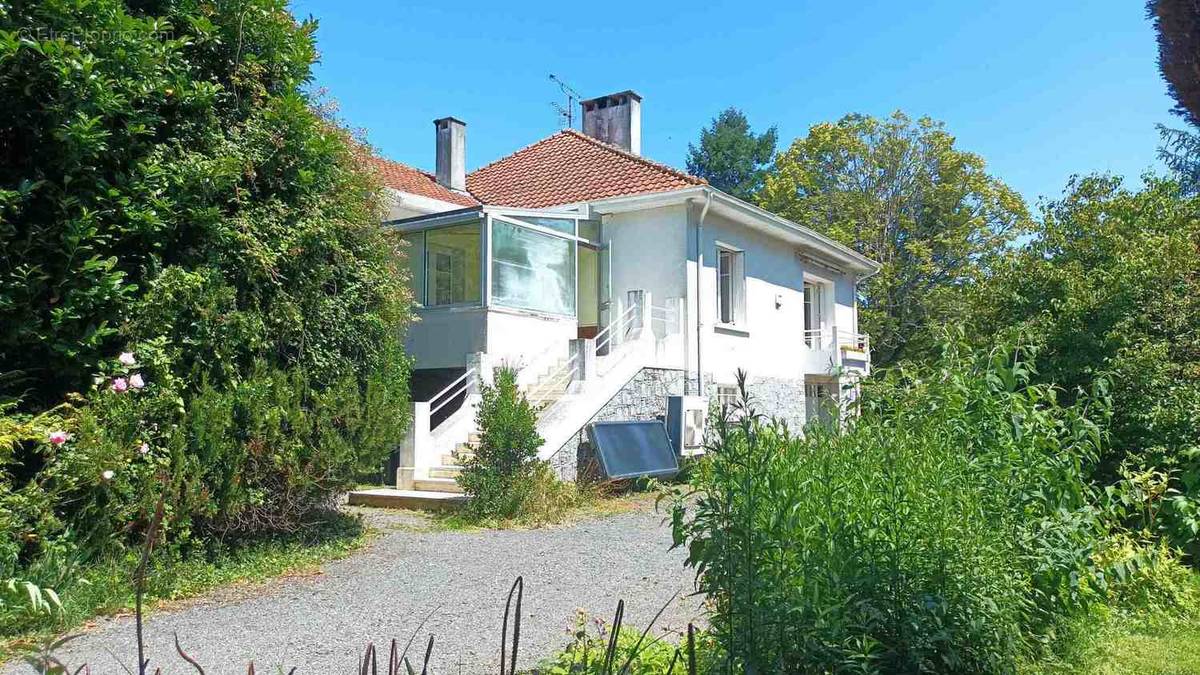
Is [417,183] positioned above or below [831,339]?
above

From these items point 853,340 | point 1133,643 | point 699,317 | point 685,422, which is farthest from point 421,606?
point 853,340

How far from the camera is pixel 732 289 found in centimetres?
1717

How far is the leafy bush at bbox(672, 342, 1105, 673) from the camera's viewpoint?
3301 mm

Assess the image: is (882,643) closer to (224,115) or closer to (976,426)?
(976,426)

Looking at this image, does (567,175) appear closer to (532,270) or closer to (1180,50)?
(532,270)

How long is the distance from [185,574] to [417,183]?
1300 centimetres

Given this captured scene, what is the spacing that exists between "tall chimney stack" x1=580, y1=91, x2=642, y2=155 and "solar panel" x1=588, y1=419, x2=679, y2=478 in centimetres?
1012

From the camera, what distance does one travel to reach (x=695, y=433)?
46.4ft

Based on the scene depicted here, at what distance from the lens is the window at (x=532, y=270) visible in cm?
1382

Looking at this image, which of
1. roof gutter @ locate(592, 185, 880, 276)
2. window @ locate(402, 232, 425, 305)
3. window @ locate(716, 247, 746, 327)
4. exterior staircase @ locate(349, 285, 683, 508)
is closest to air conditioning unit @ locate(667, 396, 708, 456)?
exterior staircase @ locate(349, 285, 683, 508)

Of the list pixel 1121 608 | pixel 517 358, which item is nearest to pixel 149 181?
pixel 1121 608

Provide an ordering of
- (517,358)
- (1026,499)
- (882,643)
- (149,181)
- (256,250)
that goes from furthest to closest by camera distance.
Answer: (517,358) → (256,250) → (149,181) → (1026,499) → (882,643)

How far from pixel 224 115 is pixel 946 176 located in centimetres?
2666

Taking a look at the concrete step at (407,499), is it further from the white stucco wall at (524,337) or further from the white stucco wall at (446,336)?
the white stucco wall at (446,336)
